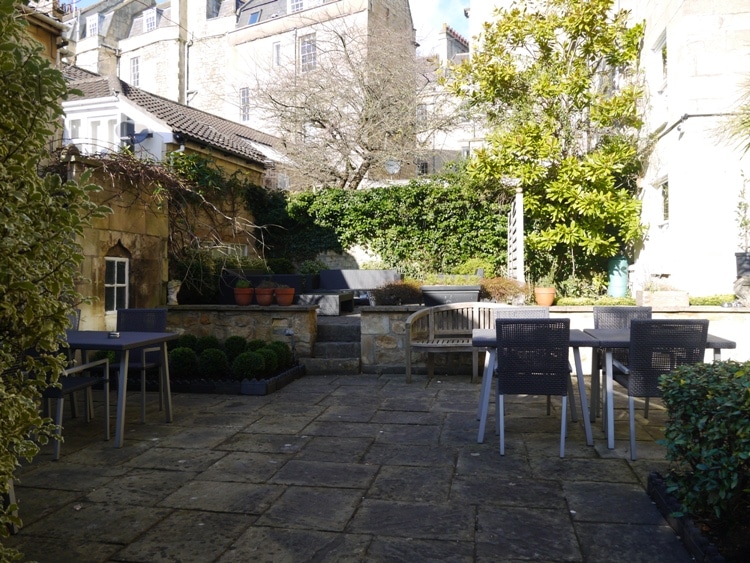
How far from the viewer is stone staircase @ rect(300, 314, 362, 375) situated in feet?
24.8

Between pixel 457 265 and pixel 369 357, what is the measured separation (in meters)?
5.55

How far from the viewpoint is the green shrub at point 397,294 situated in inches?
346

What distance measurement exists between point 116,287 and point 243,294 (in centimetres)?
163

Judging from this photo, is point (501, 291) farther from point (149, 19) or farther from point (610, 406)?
point (149, 19)

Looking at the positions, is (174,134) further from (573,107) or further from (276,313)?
(573,107)

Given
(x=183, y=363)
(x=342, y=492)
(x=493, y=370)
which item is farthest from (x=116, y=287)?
(x=342, y=492)

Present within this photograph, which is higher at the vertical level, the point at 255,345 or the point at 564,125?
the point at 564,125

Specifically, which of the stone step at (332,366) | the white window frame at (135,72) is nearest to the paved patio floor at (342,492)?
the stone step at (332,366)

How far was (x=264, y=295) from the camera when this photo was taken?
8438 mm

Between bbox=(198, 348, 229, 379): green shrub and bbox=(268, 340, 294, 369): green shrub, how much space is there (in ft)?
2.03

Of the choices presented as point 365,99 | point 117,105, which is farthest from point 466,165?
point 117,105

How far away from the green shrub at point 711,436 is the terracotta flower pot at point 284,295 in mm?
5966

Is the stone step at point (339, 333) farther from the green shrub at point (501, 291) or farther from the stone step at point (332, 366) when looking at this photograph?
the green shrub at point (501, 291)

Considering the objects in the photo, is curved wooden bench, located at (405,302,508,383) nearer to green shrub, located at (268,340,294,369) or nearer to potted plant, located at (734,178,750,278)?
green shrub, located at (268,340,294,369)
